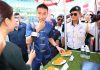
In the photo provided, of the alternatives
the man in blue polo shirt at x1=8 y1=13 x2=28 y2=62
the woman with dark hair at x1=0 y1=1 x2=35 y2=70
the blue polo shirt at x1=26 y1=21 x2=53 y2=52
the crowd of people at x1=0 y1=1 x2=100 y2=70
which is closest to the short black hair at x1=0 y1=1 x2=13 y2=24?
the woman with dark hair at x1=0 y1=1 x2=35 y2=70

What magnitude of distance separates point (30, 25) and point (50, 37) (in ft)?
1.18

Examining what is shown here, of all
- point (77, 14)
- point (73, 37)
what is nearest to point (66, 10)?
point (77, 14)

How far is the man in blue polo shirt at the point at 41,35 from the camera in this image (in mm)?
2910

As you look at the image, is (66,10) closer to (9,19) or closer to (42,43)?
(42,43)

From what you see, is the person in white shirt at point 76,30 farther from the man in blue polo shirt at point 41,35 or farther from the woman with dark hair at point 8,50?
the woman with dark hair at point 8,50

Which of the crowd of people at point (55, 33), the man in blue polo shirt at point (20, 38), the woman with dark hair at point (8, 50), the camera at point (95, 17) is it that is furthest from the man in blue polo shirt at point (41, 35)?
the woman with dark hair at point (8, 50)

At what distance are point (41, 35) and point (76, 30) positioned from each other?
20.4 inches

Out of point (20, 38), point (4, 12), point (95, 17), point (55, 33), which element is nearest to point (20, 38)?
point (20, 38)

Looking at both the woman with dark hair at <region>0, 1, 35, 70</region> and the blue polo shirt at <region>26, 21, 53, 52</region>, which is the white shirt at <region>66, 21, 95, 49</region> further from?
the woman with dark hair at <region>0, 1, 35, 70</region>

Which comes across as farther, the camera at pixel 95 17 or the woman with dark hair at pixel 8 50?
the camera at pixel 95 17

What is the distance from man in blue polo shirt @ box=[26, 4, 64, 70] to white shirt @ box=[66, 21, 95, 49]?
25cm

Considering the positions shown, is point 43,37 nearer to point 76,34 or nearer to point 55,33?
point 55,33

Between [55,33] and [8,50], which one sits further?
[55,33]

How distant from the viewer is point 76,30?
117 inches
